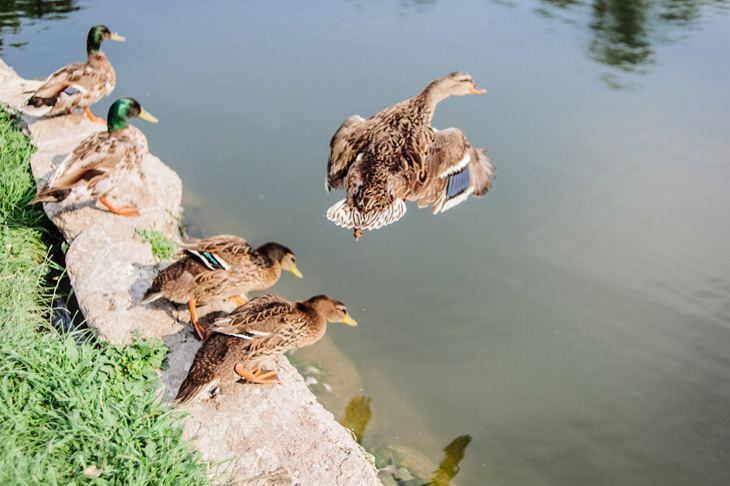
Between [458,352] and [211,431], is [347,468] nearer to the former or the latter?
[211,431]

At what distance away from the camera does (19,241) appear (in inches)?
174

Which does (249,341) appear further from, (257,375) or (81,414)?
(81,414)

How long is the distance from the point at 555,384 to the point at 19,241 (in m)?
4.11

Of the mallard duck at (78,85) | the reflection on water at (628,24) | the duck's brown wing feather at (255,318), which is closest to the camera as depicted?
the duck's brown wing feather at (255,318)

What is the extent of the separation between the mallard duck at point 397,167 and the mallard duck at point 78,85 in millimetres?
3032

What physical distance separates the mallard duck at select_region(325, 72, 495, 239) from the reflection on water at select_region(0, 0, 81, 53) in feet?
23.8

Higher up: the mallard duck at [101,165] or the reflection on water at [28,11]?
the reflection on water at [28,11]

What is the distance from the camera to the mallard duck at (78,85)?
5.62 m

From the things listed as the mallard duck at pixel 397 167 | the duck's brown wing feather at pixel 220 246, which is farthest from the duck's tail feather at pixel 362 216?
the duck's brown wing feather at pixel 220 246

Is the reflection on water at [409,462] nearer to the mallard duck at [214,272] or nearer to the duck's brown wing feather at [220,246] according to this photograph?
the mallard duck at [214,272]

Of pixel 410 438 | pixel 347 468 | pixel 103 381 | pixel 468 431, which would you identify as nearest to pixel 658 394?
pixel 468 431

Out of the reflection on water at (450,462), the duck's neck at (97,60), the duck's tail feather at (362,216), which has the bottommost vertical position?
the reflection on water at (450,462)

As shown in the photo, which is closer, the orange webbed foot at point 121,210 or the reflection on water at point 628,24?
the orange webbed foot at point 121,210

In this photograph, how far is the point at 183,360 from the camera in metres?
3.51
